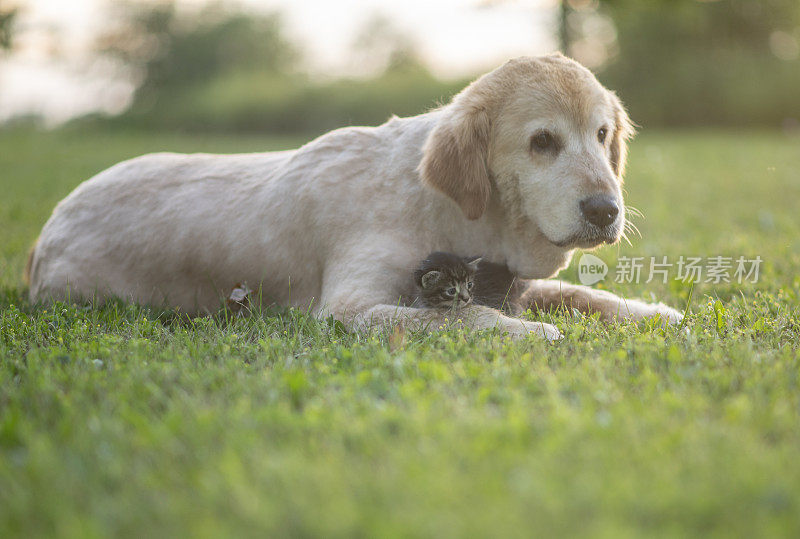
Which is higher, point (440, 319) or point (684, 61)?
point (440, 319)

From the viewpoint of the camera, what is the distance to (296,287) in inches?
159

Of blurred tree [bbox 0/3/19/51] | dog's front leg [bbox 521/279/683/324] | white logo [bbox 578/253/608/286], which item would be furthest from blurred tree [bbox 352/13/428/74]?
dog's front leg [bbox 521/279/683/324]

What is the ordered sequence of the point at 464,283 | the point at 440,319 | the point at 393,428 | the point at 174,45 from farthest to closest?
the point at 174,45
the point at 464,283
the point at 440,319
the point at 393,428

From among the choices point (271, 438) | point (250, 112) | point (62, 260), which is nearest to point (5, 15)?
point (250, 112)

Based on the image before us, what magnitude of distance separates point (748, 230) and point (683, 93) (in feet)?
71.8

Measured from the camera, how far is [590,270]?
5.17 metres

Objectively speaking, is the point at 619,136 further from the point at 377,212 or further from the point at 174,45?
the point at 174,45

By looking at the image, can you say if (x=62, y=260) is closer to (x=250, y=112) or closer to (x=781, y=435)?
(x=781, y=435)

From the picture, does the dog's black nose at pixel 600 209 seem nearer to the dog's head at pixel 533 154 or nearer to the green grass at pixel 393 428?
the dog's head at pixel 533 154

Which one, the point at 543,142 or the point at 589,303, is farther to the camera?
the point at 589,303

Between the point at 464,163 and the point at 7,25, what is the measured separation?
75.0 ft

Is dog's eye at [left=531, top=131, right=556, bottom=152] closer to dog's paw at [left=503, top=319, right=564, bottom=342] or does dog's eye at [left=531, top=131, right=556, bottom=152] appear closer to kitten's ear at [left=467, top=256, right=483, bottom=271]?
kitten's ear at [left=467, top=256, right=483, bottom=271]

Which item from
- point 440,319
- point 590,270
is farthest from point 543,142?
point 590,270

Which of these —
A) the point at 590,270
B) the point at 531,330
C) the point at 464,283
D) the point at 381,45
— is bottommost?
the point at 381,45
